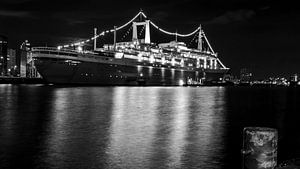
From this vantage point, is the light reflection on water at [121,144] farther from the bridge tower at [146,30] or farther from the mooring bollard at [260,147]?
the bridge tower at [146,30]

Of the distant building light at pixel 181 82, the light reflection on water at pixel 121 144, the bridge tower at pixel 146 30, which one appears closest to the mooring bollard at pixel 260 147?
the light reflection on water at pixel 121 144

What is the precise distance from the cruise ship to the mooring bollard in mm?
56996

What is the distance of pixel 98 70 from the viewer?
62.5 metres

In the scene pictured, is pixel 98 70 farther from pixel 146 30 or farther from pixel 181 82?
pixel 181 82

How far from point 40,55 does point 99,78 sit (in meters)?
11.4

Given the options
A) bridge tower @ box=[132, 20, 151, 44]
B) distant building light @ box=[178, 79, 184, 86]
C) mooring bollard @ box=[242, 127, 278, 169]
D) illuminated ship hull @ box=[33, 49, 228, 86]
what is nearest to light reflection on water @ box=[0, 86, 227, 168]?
mooring bollard @ box=[242, 127, 278, 169]

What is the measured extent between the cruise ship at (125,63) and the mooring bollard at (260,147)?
5700 centimetres

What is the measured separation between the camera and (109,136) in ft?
32.6

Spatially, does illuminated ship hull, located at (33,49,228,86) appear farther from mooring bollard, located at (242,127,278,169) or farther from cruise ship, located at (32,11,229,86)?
mooring bollard, located at (242,127,278,169)

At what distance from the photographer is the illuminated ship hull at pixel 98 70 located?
191 feet

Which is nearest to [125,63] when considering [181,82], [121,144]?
[181,82]

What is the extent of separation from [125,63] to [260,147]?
64.0 metres

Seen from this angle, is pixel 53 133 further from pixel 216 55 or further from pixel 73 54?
pixel 216 55

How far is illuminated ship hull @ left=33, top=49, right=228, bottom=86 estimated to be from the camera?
58.3 metres
